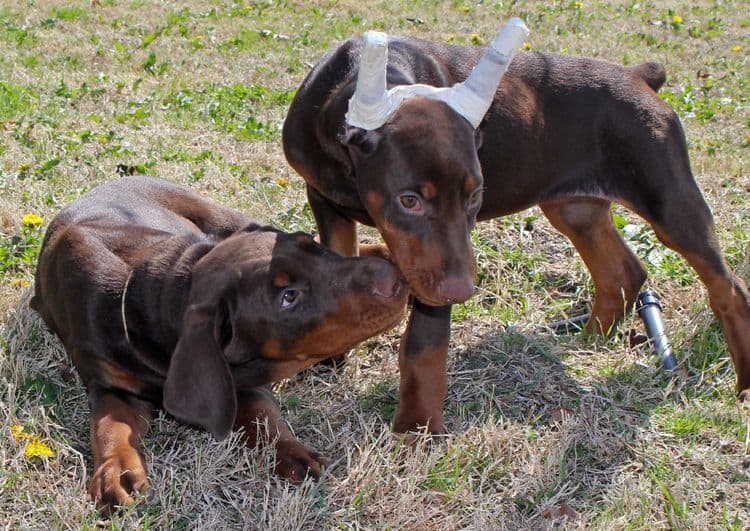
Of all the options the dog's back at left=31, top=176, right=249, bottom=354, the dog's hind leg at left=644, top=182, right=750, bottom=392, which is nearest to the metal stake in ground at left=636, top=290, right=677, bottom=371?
the dog's hind leg at left=644, top=182, right=750, bottom=392

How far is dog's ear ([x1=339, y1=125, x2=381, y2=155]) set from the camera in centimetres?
344

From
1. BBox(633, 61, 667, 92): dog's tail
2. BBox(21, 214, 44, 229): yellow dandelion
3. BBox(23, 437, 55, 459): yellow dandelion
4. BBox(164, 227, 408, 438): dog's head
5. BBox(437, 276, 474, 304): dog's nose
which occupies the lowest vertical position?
BBox(21, 214, 44, 229): yellow dandelion

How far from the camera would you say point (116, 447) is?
136 inches

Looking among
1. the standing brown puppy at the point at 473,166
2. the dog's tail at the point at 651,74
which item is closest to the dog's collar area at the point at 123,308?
the standing brown puppy at the point at 473,166

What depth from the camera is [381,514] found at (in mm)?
3336

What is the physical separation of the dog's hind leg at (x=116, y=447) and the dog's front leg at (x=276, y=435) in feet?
1.32

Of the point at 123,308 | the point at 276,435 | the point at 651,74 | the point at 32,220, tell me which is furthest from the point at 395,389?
the point at 32,220

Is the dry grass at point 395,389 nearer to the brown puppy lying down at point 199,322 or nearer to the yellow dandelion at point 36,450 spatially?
the yellow dandelion at point 36,450

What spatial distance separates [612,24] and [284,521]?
10025 millimetres

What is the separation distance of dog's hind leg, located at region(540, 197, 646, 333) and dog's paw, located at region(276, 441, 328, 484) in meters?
1.93

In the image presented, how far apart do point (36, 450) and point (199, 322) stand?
2.72 feet

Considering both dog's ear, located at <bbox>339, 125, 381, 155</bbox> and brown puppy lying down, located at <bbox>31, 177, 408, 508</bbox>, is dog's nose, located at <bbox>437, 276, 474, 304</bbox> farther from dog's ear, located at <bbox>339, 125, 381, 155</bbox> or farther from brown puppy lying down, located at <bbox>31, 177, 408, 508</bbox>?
dog's ear, located at <bbox>339, 125, 381, 155</bbox>

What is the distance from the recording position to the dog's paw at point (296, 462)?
3.48m

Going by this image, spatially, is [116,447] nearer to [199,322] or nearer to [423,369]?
[199,322]
